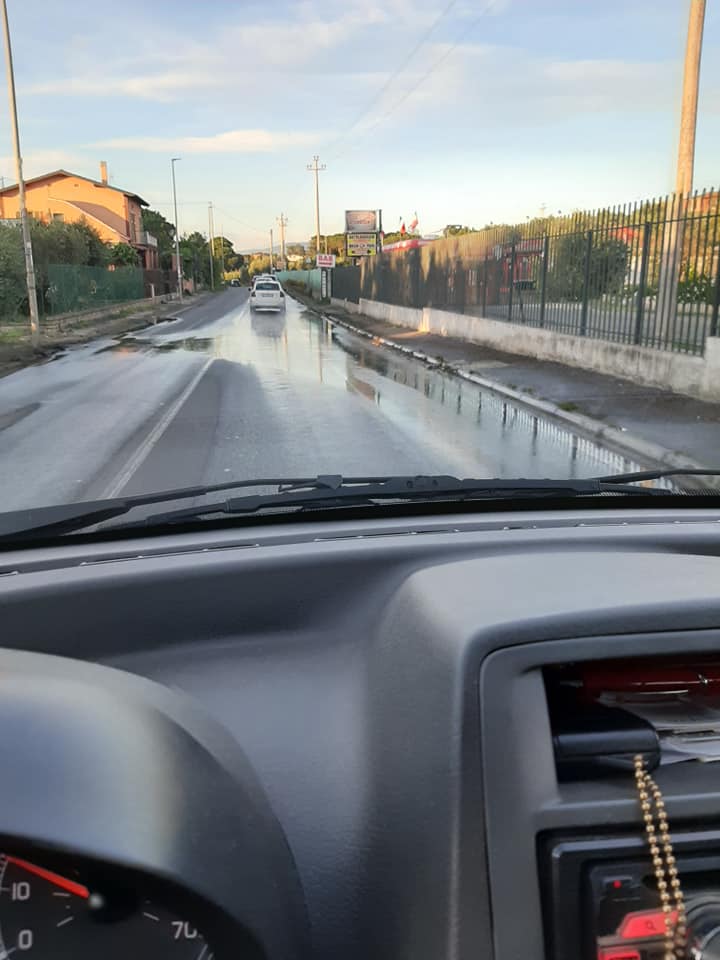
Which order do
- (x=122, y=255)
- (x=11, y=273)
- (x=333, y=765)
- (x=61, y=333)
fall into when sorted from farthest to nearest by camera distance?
1. (x=122, y=255)
2. (x=11, y=273)
3. (x=61, y=333)
4. (x=333, y=765)

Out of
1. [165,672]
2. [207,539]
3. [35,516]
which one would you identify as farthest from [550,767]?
[35,516]

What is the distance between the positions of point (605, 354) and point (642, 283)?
151cm

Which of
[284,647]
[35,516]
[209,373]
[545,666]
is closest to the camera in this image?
[545,666]

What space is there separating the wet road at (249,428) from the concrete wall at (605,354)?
7.95 ft

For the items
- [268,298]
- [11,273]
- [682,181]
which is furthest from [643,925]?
[268,298]

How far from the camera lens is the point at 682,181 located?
14.6 m

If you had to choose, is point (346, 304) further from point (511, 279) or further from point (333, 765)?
point (333, 765)

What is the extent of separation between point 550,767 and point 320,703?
0.55 m

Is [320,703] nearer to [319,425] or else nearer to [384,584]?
[384,584]

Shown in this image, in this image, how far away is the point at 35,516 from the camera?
8.76 feet

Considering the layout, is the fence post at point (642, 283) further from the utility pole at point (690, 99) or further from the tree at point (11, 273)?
the tree at point (11, 273)

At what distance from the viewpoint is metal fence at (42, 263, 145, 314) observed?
123 ft

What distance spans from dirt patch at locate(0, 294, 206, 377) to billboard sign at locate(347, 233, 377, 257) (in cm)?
2110

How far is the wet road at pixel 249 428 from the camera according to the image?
323 inches
